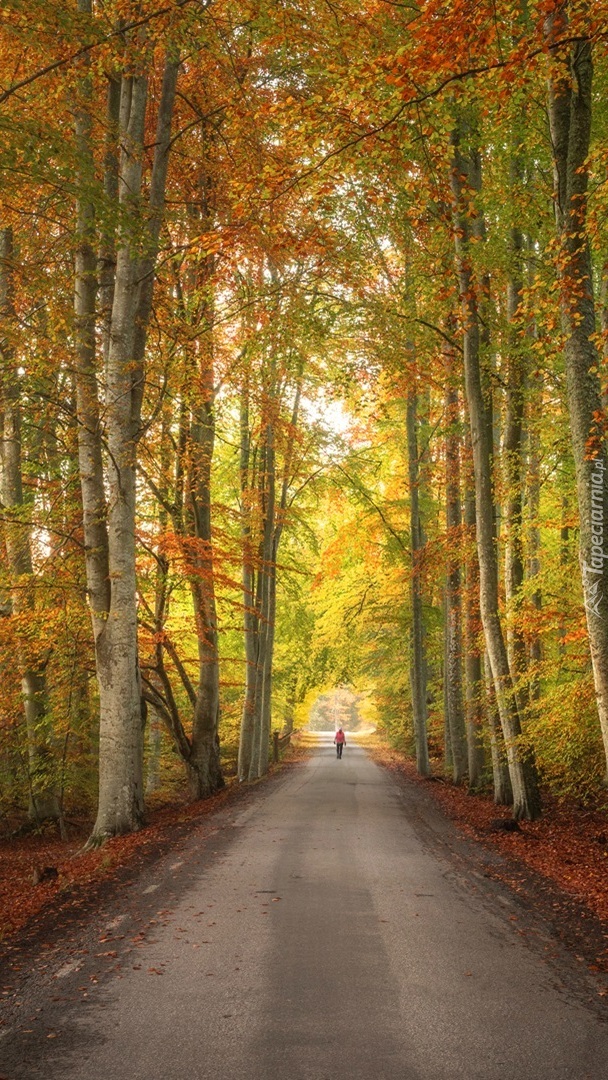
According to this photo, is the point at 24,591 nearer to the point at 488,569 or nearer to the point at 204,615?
the point at 204,615

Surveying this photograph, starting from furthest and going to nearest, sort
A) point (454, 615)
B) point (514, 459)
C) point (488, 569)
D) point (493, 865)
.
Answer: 1. point (454, 615)
2. point (488, 569)
3. point (514, 459)
4. point (493, 865)

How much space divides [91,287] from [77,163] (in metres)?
5.18

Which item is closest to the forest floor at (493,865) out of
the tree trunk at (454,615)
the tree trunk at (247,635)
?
the tree trunk at (454,615)

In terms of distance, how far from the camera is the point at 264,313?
13.6 m

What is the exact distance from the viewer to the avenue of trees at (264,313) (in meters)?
6.94

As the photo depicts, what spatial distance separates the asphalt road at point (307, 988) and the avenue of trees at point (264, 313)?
250 centimetres

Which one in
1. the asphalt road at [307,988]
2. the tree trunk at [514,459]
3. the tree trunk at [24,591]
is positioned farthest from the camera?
the tree trunk at [514,459]

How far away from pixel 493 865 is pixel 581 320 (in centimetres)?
591

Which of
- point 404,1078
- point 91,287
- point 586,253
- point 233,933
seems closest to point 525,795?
point 233,933

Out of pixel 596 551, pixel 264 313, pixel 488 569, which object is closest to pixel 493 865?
pixel 596 551

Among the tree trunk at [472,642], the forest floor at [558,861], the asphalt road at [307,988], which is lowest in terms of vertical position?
the forest floor at [558,861]

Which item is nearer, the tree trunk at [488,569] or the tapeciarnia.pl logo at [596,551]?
the tapeciarnia.pl logo at [596,551]

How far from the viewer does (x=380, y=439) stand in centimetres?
2459

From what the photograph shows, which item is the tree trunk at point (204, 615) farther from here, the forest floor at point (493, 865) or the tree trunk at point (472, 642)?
the tree trunk at point (472, 642)
